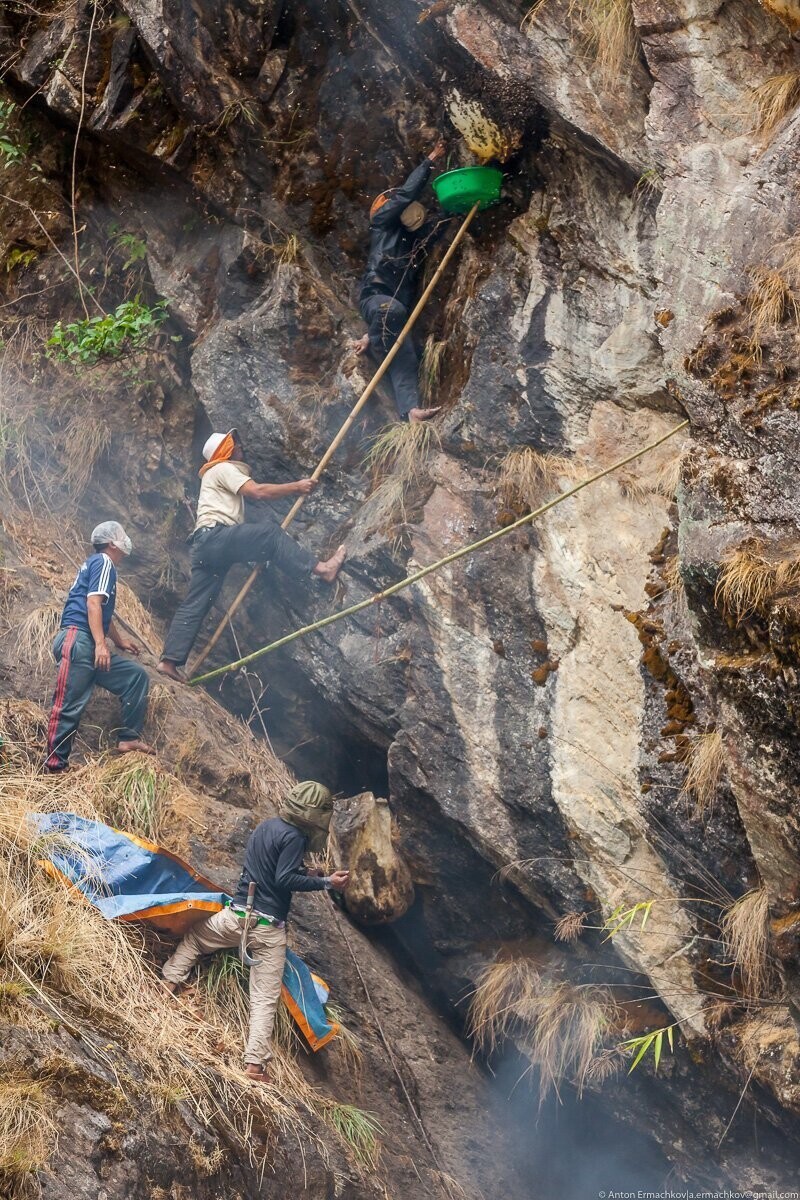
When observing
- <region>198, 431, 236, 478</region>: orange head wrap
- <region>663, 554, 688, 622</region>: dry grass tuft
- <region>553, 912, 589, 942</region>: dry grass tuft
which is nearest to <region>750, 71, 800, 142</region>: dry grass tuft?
<region>663, 554, 688, 622</region>: dry grass tuft

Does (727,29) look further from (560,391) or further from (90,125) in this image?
(90,125)

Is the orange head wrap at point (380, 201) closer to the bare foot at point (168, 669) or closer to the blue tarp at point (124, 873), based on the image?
the bare foot at point (168, 669)

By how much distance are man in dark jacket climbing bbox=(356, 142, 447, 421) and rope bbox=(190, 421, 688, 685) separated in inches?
47.3

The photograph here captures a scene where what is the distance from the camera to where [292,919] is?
669 centimetres

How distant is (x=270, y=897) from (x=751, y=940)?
2.34 meters

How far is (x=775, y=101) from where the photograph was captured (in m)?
5.64

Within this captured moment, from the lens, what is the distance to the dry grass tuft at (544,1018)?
20.7 feet

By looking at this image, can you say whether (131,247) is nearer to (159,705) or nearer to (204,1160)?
(159,705)

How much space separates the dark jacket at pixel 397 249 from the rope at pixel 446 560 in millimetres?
1988

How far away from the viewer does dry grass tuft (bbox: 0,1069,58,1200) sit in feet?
13.0

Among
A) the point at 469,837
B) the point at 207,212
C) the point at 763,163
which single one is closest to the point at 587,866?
the point at 469,837

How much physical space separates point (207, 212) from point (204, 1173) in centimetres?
636

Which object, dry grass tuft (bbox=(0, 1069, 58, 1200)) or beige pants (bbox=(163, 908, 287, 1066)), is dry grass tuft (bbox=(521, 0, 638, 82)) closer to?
beige pants (bbox=(163, 908, 287, 1066))

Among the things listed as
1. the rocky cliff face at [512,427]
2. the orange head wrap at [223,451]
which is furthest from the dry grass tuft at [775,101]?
the orange head wrap at [223,451]
